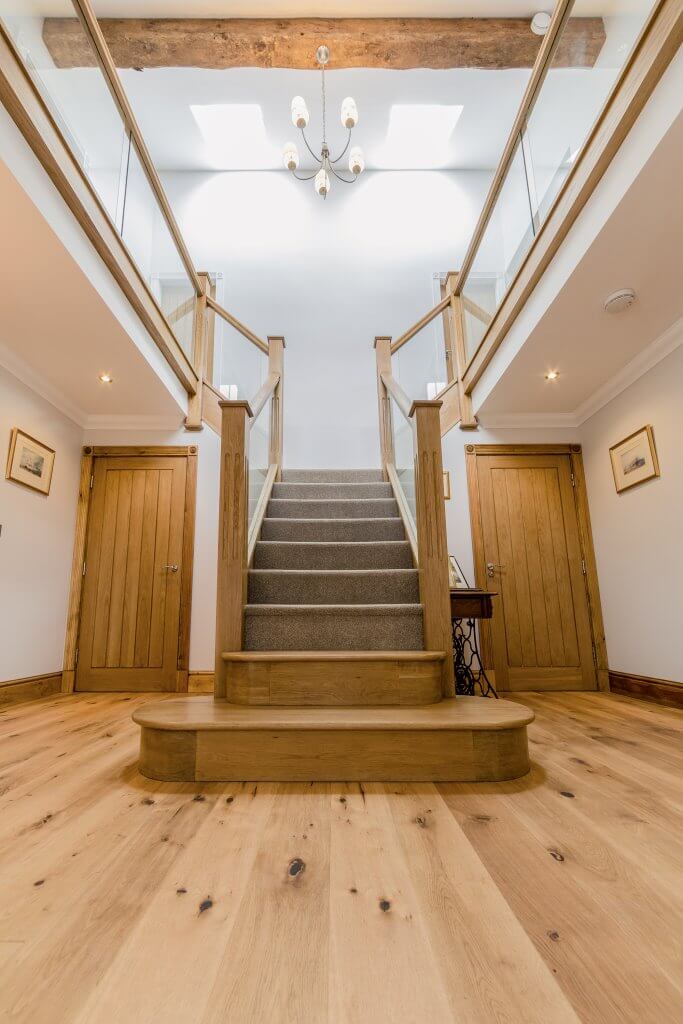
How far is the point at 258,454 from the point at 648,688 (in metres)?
3.16

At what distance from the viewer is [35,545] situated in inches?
147

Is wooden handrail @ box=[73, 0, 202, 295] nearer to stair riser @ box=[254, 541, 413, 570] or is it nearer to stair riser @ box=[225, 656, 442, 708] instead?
stair riser @ box=[254, 541, 413, 570]

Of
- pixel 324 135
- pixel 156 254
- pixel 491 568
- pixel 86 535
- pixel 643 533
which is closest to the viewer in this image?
pixel 643 533

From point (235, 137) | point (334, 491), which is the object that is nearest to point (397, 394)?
point (334, 491)

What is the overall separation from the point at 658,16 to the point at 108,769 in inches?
138

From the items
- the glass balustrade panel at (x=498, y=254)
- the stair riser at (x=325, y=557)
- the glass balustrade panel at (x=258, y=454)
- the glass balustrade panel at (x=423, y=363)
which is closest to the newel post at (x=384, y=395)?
the glass balustrade panel at (x=423, y=363)

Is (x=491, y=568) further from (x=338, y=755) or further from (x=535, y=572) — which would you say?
(x=338, y=755)

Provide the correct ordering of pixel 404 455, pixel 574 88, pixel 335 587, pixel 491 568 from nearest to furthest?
pixel 574 88, pixel 335 587, pixel 404 455, pixel 491 568

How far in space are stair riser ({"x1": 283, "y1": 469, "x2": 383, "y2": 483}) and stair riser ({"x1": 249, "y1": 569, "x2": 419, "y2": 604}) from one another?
74.6 inches

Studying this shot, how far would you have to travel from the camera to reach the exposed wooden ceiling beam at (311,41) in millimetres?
4367

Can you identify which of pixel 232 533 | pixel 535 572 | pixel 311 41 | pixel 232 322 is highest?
pixel 311 41

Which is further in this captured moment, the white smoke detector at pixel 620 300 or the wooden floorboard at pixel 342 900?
the white smoke detector at pixel 620 300

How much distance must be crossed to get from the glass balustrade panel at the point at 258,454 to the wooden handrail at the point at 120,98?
157 cm

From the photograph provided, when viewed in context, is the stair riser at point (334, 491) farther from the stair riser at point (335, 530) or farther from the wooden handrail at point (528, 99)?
the wooden handrail at point (528, 99)
